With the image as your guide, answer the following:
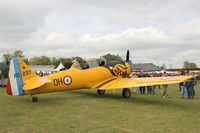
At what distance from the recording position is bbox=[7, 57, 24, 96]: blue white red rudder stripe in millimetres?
12031

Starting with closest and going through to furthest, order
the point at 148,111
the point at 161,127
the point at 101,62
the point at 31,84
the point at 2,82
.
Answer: the point at 161,127 → the point at 148,111 → the point at 31,84 → the point at 101,62 → the point at 2,82

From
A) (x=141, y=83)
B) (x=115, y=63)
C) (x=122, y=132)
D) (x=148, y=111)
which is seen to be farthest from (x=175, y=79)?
(x=122, y=132)

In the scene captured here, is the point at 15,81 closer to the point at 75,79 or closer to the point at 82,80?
the point at 75,79

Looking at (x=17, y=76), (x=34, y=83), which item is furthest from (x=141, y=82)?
(x=17, y=76)

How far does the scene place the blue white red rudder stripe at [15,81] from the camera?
39.5 ft

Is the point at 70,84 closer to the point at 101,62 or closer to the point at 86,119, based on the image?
the point at 101,62

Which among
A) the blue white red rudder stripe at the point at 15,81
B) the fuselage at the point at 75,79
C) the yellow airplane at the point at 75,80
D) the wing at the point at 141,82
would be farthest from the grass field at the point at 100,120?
the fuselage at the point at 75,79

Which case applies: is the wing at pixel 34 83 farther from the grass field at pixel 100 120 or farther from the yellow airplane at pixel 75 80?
the grass field at pixel 100 120

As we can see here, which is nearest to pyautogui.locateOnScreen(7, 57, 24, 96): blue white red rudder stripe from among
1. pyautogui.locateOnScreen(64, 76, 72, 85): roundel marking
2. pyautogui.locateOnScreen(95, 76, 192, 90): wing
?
pyautogui.locateOnScreen(64, 76, 72, 85): roundel marking

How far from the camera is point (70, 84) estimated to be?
44.1 feet

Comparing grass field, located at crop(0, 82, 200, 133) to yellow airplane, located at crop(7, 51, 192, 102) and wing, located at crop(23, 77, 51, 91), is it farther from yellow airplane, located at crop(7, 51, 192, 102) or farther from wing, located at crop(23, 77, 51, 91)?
yellow airplane, located at crop(7, 51, 192, 102)

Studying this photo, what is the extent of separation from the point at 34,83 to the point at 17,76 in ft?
2.91

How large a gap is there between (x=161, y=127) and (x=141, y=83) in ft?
19.5

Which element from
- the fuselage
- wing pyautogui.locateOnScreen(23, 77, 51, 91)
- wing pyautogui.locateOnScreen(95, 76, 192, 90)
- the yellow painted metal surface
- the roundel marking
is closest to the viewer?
wing pyautogui.locateOnScreen(23, 77, 51, 91)
